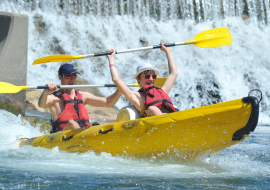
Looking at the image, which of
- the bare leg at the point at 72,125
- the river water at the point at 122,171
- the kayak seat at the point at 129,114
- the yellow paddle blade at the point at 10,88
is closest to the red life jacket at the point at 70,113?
the bare leg at the point at 72,125

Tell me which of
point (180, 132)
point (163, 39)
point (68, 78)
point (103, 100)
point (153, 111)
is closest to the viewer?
point (180, 132)

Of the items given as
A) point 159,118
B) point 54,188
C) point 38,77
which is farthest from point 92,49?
point 54,188

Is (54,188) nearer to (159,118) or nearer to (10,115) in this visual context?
(159,118)

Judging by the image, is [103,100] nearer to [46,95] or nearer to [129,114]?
[46,95]

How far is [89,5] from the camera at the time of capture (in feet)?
44.0

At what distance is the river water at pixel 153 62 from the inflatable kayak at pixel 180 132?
0.12 meters

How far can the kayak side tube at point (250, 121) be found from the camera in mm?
2898

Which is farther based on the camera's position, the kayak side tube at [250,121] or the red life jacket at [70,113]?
the red life jacket at [70,113]

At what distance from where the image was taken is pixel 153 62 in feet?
39.7

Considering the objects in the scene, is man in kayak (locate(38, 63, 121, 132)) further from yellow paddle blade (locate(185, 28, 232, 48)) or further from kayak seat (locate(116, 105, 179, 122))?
yellow paddle blade (locate(185, 28, 232, 48))

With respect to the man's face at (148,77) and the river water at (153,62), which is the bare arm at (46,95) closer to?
the river water at (153,62)

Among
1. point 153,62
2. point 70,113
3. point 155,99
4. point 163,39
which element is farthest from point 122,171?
point 163,39

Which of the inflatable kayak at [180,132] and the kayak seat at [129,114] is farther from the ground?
the kayak seat at [129,114]

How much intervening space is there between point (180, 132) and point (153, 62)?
896 cm
